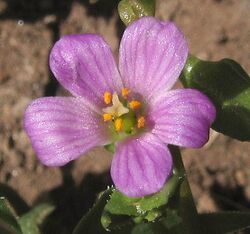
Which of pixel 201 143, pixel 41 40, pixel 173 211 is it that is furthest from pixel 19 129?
pixel 201 143

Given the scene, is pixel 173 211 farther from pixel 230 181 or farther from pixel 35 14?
pixel 35 14

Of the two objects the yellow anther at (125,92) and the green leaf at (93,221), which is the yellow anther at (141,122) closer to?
the yellow anther at (125,92)

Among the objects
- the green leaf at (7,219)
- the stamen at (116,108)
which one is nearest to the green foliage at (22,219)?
the green leaf at (7,219)

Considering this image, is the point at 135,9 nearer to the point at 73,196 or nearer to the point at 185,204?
the point at 185,204

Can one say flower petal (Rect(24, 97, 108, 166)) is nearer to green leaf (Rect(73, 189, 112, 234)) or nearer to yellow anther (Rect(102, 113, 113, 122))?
yellow anther (Rect(102, 113, 113, 122))

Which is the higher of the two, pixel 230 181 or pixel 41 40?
pixel 41 40

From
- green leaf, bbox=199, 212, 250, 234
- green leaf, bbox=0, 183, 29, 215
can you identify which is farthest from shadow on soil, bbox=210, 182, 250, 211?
green leaf, bbox=0, 183, 29, 215
